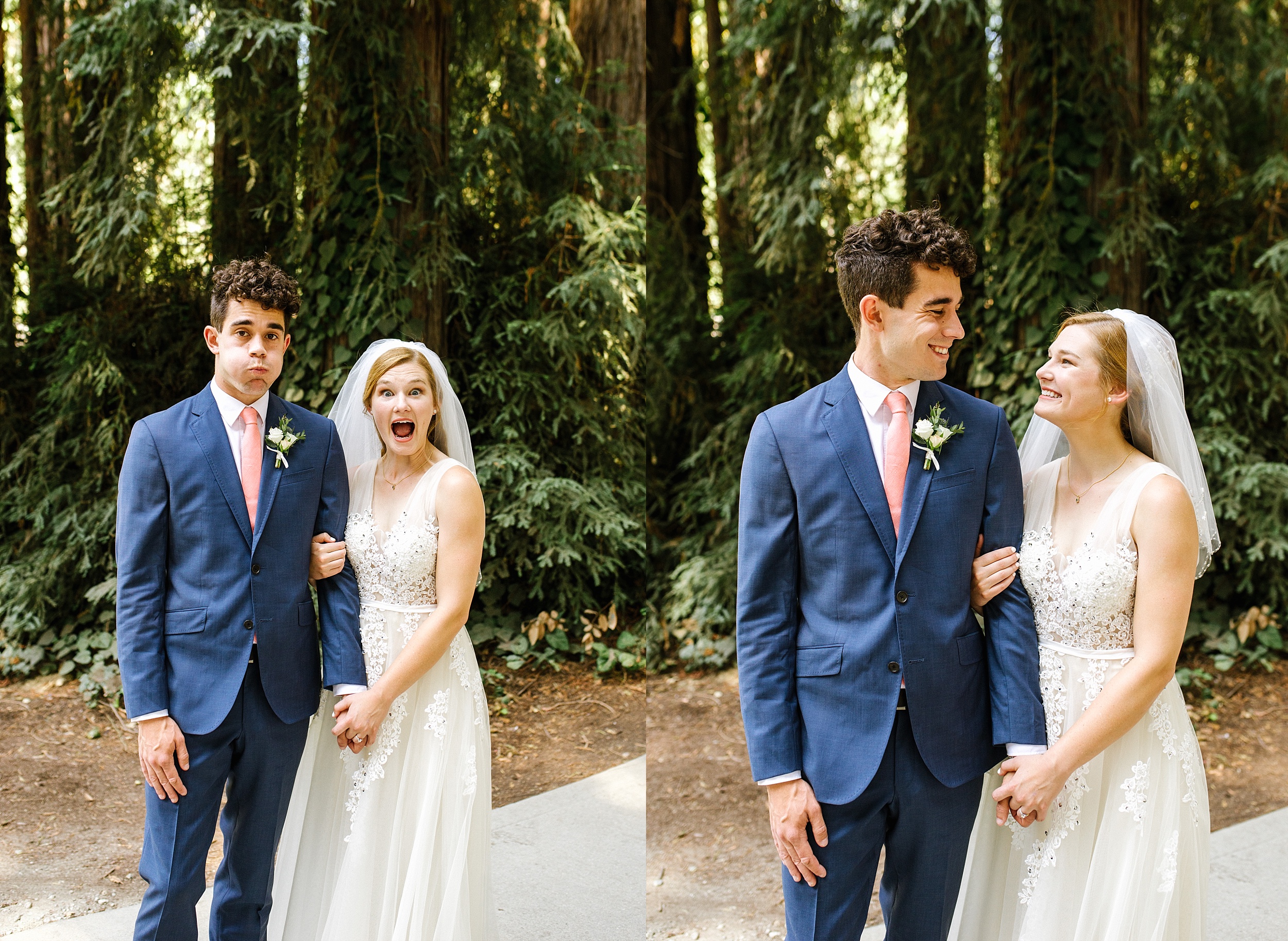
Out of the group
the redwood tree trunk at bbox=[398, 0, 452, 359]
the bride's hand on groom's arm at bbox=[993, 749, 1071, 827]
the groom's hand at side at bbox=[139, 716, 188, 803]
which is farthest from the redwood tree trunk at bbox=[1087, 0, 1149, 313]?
the groom's hand at side at bbox=[139, 716, 188, 803]

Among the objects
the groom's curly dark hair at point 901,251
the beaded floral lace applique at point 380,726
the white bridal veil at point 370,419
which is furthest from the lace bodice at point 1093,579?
the beaded floral lace applique at point 380,726

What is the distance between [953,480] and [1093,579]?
0.41 metres

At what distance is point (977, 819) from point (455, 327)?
156 inches

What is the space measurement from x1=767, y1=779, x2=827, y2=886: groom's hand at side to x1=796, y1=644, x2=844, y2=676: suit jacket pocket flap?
0.24 metres

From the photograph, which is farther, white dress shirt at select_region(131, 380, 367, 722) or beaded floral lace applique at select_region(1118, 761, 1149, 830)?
white dress shirt at select_region(131, 380, 367, 722)

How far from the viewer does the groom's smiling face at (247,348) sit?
96.7 inches

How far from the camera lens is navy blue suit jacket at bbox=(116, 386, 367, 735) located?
236cm

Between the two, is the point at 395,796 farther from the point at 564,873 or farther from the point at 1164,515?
the point at 1164,515

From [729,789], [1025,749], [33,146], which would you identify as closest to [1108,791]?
[1025,749]

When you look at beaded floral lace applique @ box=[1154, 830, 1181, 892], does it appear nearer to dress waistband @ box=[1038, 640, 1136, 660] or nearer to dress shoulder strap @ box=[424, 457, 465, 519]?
dress waistband @ box=[1038, 640, 1136, 660]

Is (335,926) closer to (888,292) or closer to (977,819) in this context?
(977,819)

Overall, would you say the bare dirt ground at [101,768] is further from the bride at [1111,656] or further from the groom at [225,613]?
the bride at [1111,656]

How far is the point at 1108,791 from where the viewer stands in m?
2.25

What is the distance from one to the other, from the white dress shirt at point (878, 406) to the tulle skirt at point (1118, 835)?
243 millimetres
